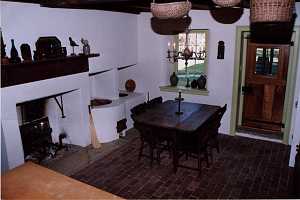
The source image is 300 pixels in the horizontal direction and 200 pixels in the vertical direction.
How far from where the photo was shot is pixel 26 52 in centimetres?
422

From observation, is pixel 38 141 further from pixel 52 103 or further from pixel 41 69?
pixel 41 69

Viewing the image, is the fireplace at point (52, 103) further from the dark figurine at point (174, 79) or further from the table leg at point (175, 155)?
the dark figurine at point (174, 79)

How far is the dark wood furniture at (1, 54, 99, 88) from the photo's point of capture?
155 inches

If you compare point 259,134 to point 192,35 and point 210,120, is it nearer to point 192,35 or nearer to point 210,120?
point 210,120

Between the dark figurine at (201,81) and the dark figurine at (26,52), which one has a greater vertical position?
the dark figurine at (26,52)

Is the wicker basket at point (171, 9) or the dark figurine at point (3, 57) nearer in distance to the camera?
the wicker basket at point (171, 9)

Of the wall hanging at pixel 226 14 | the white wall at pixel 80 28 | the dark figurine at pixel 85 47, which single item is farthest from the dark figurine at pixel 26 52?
the wall hanging at pixel 226 14

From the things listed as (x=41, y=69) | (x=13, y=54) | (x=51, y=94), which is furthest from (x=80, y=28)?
(x=13, y=54)

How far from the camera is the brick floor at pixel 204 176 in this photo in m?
4.14

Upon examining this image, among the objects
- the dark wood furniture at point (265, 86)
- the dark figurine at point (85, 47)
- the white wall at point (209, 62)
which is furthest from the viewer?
the white wall at point (209, 62)

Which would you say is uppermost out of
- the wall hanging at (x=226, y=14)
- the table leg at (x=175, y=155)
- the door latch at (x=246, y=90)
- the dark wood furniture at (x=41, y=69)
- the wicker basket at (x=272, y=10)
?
the wall hanging at (x=226, y=14)

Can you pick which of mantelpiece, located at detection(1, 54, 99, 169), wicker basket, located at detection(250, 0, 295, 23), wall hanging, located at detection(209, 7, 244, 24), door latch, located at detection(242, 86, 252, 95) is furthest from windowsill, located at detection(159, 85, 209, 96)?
wicker basket, located at detection(250, 0, 295, 23)

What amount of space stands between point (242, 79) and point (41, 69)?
4.11 meters

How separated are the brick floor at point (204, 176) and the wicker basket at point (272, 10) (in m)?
2.73
